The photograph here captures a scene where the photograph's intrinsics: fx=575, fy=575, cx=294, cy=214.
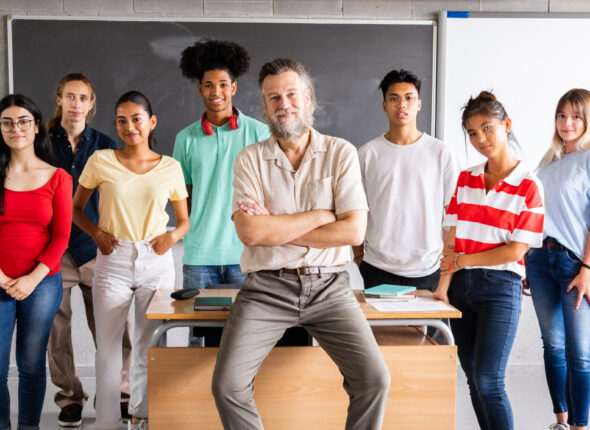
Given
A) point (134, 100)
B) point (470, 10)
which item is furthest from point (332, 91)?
point (134, 100)

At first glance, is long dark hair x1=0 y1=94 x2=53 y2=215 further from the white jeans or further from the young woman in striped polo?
the young woman in striped polo

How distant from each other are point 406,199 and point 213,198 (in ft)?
3.18

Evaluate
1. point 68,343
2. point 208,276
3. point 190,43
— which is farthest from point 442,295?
point 190,43

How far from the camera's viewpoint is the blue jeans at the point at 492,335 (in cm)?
220

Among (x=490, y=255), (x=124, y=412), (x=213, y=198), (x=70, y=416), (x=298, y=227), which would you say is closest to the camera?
(x=298, y=227)

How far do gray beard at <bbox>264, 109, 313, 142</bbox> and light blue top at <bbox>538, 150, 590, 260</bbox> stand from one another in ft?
4.24

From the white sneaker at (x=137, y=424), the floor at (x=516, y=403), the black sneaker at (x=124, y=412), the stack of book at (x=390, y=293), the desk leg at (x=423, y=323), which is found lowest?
the floor at (x=516, y=403)

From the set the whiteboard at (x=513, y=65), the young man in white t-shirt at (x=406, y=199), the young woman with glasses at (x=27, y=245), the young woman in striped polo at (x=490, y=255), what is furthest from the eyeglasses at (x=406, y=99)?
the young woman with glasses at (x=27, y=245)

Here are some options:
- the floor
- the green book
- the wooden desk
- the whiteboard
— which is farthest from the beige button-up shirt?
the whiteboard

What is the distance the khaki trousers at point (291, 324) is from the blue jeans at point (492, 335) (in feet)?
1.48

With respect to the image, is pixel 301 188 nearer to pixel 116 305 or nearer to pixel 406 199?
pixel 406 199

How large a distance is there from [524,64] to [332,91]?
1322mm

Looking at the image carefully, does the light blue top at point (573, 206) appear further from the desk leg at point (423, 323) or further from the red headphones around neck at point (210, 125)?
the red headphones around neck at point (210, 125)

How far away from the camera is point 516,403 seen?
3539 millimetres
